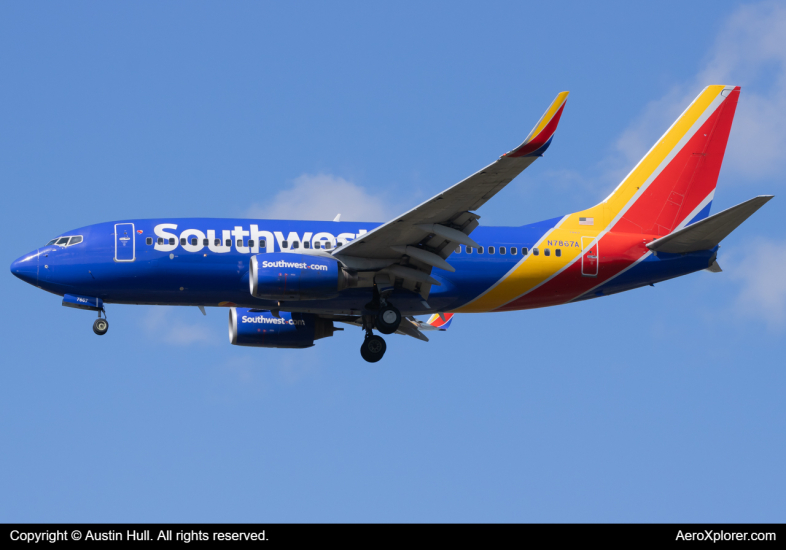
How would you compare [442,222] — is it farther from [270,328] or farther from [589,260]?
[270,328]

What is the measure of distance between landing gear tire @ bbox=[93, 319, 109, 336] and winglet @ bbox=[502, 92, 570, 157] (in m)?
14.9

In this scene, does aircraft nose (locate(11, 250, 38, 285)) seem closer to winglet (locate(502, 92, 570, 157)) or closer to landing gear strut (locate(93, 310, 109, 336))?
landing gear strut (locate(93, 310, 109, 336))

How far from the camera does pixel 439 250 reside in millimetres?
33719

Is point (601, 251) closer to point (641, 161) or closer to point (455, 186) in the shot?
point (641, 161)

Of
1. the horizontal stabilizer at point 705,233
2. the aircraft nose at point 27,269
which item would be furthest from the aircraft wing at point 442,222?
the aircraft nose at point 27,269

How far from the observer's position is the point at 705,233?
35.3 metres

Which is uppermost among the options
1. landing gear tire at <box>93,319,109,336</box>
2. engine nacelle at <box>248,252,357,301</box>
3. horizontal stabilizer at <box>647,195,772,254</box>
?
horizontal stabilizer at <box>647,195,772,254</box>

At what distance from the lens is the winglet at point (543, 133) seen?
27.9 m

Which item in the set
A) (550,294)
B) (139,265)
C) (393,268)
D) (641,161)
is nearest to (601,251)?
(550,294)

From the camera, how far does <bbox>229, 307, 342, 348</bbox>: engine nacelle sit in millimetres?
38938

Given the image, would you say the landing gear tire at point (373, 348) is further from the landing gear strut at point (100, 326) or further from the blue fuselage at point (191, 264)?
the landing gear strut at point (100, 326)

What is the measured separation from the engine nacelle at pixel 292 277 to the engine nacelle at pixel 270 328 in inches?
235

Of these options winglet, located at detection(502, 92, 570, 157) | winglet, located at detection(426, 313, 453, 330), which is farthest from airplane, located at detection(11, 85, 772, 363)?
winglet, located at detection(426, 313, 453, 330)

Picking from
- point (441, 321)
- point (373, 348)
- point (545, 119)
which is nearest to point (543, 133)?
point (545, 119)
